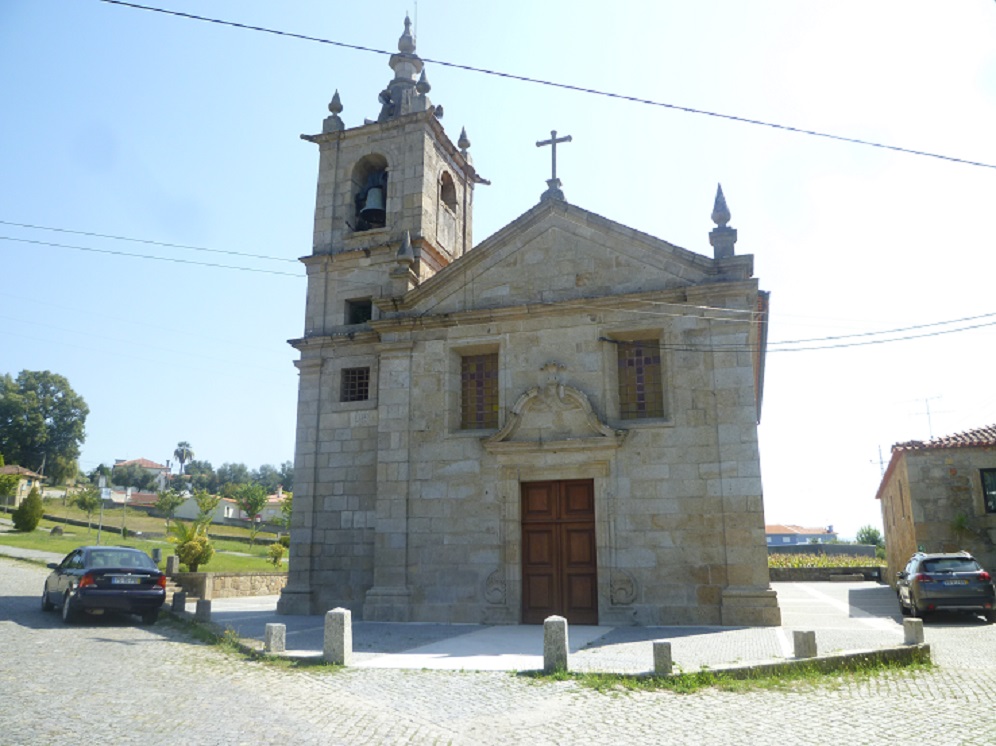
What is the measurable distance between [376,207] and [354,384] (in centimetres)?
462

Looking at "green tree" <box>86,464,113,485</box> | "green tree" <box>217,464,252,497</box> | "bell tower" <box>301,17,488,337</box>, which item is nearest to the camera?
"bell tower" <box>301,17,488,337</box>

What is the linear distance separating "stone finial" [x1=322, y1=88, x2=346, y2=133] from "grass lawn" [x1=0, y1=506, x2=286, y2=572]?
53.0ft

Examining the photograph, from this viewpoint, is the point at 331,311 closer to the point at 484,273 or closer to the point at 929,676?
the point at 484,273

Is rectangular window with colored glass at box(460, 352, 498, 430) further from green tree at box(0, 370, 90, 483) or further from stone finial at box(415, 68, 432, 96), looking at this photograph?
green tree at box(0, 370, 90, 483)

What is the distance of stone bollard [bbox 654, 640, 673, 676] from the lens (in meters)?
8.44

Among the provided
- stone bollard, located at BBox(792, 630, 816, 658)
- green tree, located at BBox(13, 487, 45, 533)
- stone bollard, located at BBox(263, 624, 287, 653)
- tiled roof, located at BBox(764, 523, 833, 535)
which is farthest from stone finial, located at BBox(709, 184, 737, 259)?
tiled roof, located at BBox(764, 523, 833, 535)

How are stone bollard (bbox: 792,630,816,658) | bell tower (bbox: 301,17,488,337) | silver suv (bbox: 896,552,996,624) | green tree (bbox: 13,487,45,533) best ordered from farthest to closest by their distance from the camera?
green tree (bbox: 13,487,45,533) → bell tower (bbox: 301,17,488,337) → silver suv (bbox: 896,552,996,624) → stone bollard (bbox: 792,630,816,658)

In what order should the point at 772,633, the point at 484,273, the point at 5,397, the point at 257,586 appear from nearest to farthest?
the point at 772,633
the point at 484,273
the point at 257,586
the point at 5,397

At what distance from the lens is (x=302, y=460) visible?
Answer: 17656mm

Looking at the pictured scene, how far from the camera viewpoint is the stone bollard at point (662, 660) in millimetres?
8438

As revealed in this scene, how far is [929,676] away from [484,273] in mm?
10987

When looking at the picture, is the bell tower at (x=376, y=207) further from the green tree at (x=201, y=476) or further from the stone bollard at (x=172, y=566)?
the green tree at (x=201, y=476)

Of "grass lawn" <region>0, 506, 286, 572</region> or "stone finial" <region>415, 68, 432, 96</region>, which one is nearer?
"stone finial" <region>415, 68, 432, 96</region>

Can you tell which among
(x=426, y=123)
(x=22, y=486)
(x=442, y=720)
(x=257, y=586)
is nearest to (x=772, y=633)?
(x=442, y=720)
